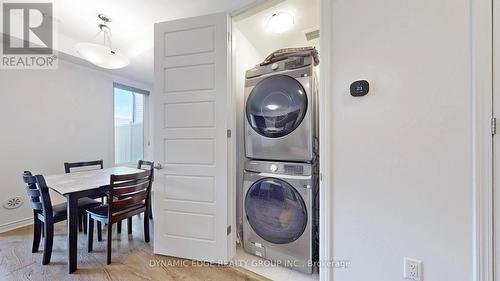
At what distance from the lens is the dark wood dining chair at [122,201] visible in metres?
1.83

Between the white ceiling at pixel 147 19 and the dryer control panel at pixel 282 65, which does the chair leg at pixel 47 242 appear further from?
the dryer control panel at pixel 282 65

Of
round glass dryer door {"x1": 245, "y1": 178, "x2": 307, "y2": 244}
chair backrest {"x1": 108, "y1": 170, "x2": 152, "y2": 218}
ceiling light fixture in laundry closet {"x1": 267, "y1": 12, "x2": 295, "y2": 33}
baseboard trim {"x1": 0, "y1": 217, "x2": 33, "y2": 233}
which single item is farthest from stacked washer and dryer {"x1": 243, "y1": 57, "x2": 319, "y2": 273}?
baseboard trim {"x1": 0, "y1": 217, "x2": 33, "y2": 233}

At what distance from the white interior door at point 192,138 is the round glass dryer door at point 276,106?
→ 0.25m

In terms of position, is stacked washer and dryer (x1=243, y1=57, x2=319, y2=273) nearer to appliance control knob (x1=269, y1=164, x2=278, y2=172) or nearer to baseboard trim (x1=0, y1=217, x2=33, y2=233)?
appliance control knob (x1=269, y1=164, x2=278, y2=172)

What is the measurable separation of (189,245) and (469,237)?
191cm

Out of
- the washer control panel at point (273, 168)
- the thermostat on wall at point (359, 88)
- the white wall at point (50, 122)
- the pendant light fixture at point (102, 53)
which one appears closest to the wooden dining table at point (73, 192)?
the white wall at point (50, 122)

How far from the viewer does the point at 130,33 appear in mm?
2492

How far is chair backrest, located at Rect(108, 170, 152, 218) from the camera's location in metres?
1.83

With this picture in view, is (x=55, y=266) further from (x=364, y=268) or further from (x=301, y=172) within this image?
(x=364, y=268)

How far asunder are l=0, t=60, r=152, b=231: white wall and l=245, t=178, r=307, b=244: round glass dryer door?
9.60 ft

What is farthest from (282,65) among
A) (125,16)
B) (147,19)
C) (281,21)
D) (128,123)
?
(128,123)

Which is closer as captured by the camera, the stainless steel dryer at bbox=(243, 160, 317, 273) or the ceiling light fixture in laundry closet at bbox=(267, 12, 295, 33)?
the stainless steel dryer at bbox=(243, 160, 317, 273)

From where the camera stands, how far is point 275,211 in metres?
1.77

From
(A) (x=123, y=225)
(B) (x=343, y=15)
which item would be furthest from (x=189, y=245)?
(B) (x=343, y=15)
